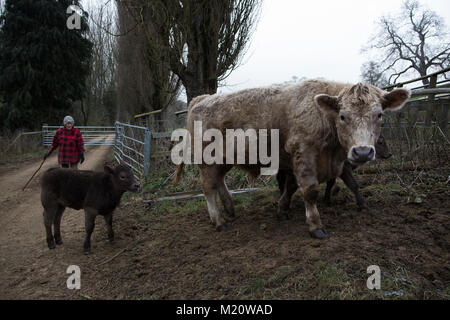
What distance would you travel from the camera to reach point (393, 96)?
125 inches

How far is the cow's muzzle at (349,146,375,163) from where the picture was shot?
111 inches

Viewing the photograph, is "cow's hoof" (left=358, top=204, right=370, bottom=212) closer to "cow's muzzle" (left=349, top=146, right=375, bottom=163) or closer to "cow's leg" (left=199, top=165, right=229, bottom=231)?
"cow's muzzle" (left=349, top=146, right=375, bottom=163)

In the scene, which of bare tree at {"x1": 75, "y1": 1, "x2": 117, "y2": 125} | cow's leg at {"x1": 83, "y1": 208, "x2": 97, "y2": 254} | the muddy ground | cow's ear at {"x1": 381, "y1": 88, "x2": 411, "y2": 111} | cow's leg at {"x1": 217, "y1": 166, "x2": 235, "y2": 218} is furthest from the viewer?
bare tree at {"x1": 75, "y1": 1, "x2": 117, "y2": 125}

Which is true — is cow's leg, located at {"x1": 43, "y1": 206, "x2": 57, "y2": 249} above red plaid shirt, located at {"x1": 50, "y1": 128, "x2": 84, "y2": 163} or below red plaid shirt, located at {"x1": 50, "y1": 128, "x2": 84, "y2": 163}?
below

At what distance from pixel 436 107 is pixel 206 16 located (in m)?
5.38

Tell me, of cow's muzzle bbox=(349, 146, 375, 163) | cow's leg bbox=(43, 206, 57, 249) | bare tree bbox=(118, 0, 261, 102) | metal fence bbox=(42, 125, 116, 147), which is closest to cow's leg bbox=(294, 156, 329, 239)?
cow's muzzle bbox=(349, 146, 375, 163)

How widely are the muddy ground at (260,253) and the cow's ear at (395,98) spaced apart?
1440mm

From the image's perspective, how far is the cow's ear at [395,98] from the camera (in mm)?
3148

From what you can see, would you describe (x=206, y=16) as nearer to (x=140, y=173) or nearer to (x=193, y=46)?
(x=193, y=46)

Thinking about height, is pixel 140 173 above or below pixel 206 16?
below

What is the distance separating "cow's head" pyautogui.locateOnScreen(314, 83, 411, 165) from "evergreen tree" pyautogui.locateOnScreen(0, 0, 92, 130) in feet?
65.0

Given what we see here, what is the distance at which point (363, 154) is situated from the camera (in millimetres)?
2824

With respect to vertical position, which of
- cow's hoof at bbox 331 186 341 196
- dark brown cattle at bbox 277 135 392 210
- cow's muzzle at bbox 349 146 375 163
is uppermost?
cow's muzzle at bbox 349 146 375 163
